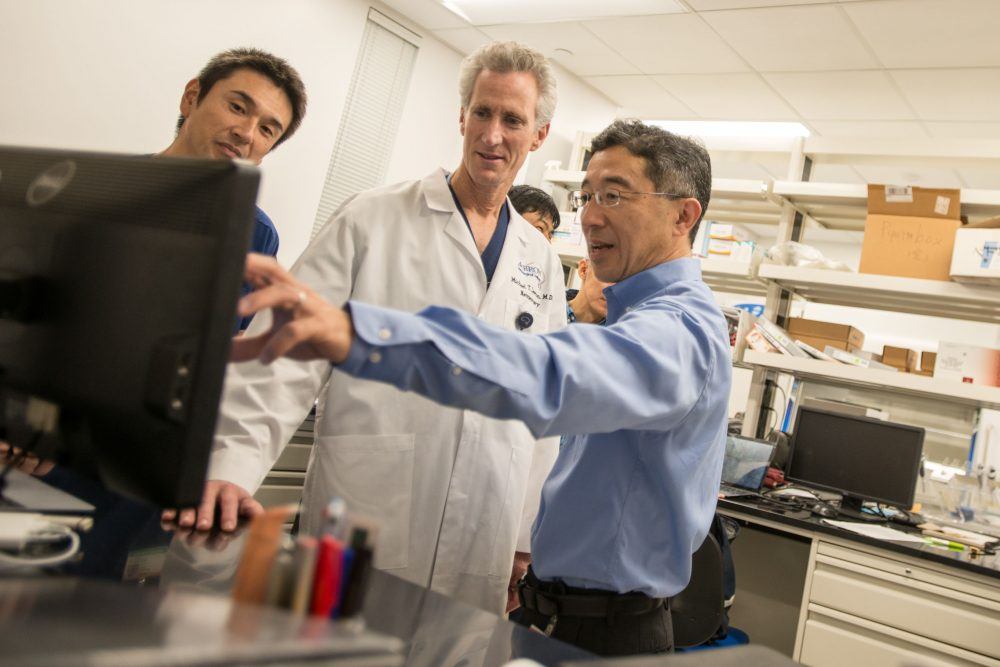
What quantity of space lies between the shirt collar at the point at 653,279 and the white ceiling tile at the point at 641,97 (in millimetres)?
3940

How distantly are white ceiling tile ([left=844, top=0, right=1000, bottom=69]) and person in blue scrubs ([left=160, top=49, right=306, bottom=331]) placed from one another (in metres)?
2.87

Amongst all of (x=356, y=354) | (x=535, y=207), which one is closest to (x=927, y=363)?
(x=535, y=207)

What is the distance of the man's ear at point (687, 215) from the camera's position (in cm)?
134

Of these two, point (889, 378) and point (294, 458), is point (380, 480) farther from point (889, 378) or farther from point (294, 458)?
point (889, 378)

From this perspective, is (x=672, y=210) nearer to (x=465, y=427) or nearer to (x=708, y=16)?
(x=465, y=427)

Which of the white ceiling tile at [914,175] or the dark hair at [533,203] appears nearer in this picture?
the dark hair at [533,203]

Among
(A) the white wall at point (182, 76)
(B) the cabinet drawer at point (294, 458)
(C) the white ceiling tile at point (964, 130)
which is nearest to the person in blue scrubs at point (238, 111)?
(B) the cabinet drawer at point (294, 458)

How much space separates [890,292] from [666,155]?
2580 millimetres

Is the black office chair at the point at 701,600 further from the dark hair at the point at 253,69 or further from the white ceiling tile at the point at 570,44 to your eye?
the white ceiling tile at the point at 570,44

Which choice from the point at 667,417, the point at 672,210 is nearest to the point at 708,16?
the point at 672,210

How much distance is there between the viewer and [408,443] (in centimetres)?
148

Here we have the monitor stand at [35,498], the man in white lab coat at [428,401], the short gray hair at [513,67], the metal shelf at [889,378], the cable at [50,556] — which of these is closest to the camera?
the cable at [50,556]

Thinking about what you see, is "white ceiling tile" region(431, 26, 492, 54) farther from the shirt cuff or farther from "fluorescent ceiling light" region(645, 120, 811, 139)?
the shirt cuff

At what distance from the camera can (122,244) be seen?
0.72 meters
